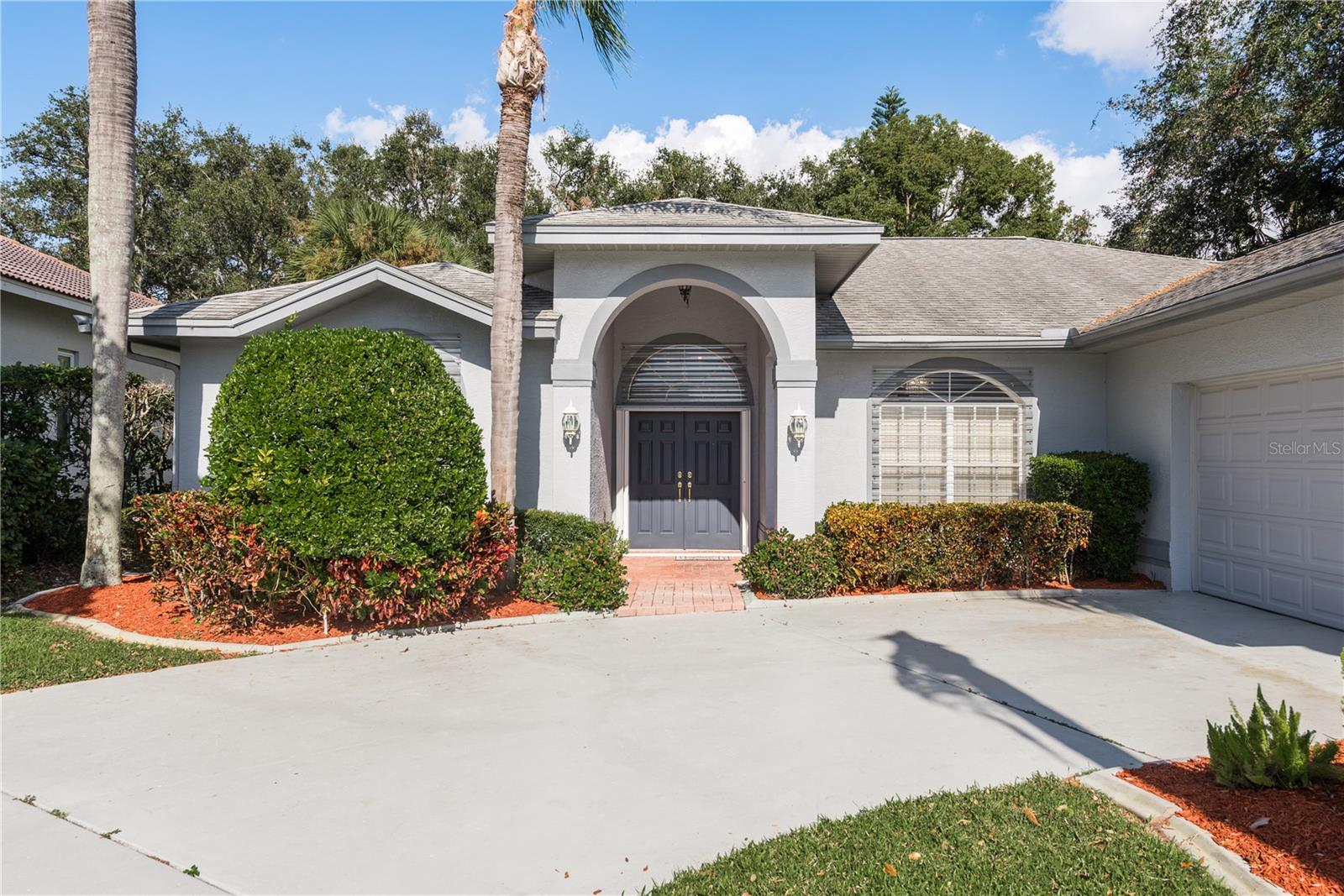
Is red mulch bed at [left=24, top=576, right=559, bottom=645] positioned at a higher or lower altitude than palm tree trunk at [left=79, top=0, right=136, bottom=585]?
lower

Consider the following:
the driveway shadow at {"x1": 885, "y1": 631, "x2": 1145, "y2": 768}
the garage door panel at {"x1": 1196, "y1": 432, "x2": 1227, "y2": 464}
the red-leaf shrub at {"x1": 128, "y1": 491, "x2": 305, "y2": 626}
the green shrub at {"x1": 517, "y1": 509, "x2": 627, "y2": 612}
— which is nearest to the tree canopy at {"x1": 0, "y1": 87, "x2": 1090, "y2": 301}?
the green shrub at {"x1": 517, "y1": 509, "x2": 627, "y2": 612}

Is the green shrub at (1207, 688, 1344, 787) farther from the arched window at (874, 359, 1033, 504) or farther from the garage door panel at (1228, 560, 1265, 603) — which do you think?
the arched window at (874, 359, 1033, 504)

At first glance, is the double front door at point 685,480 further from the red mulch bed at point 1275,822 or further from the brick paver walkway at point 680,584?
the red mulch bed at point 1275,822

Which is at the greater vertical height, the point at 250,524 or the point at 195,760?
the point at 250,524

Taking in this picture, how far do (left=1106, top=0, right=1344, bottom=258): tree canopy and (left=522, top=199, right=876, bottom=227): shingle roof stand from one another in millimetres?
13004

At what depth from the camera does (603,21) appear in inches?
374

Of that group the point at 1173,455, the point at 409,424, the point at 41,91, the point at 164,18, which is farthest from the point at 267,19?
the point at 41,91

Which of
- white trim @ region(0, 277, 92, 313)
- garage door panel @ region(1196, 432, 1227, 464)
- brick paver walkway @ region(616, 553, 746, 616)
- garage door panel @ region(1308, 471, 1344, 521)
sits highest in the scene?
white trim @ region(0, 277, 92, 313)

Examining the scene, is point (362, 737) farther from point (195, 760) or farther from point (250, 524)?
point (250, 524)

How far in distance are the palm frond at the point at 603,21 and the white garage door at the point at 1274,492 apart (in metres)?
8.60

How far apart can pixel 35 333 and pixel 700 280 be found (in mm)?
12836

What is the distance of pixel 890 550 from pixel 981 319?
14.5ft

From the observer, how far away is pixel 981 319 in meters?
11.5

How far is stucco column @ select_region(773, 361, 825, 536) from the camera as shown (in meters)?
9.88
